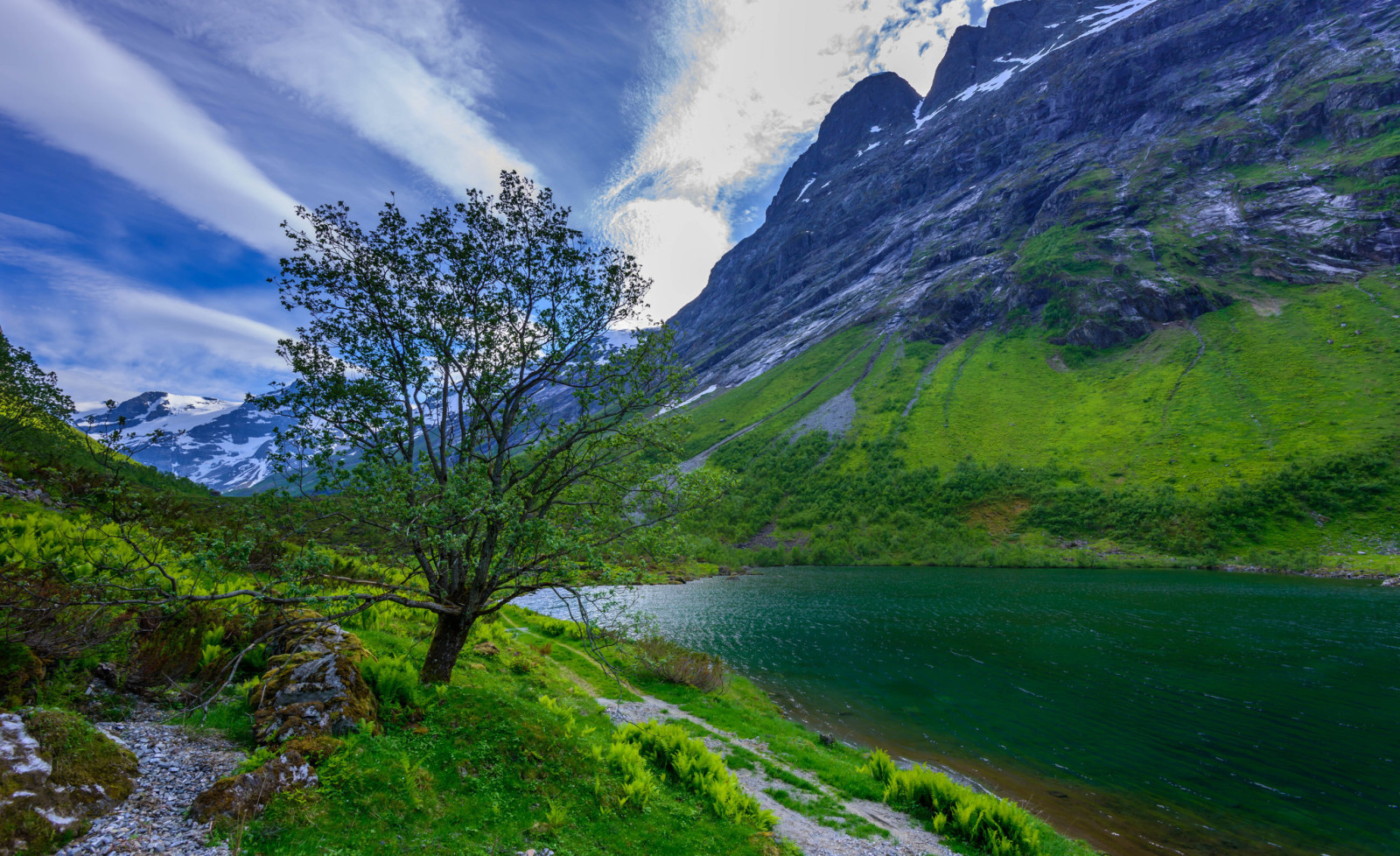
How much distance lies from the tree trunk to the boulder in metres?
2.50

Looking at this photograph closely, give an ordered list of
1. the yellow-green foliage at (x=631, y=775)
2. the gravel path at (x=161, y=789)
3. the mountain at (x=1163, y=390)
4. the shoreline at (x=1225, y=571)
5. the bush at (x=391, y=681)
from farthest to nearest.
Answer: the mountain at (x=1163, y=390), the shoreline at (x=1225, y=571), the bush at (x=391, y=681), the yellow-green foliage at (x=631, y=775), the gravel path at (x=161, y=789)

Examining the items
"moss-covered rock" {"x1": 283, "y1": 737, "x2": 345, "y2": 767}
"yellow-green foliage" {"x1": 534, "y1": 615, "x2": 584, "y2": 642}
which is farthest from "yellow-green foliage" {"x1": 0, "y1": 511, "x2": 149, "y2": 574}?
"yellow-green foliage" {"x1": 534, "y1": 615, "x2": 584, "y2": 642}

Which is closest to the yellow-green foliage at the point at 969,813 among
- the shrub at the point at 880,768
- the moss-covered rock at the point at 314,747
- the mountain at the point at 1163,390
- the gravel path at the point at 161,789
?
the shrub at the point at 880,768

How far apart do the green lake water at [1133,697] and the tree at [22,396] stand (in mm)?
53444

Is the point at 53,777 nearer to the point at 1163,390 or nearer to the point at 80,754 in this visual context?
the point at 80,754

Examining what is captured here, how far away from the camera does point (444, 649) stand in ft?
50.3

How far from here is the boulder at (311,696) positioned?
34.2ft

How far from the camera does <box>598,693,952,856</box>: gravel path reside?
42.9 feet

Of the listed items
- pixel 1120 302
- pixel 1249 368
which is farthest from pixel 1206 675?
pixel 1120 302

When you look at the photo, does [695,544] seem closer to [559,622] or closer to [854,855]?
[854,855]

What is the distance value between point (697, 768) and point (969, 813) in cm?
775

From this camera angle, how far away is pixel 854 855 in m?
12.7

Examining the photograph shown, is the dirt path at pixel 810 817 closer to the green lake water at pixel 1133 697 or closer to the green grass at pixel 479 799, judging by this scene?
the green grass at pixel 479 799

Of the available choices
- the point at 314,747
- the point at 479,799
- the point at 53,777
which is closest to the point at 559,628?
the point at 479,799
